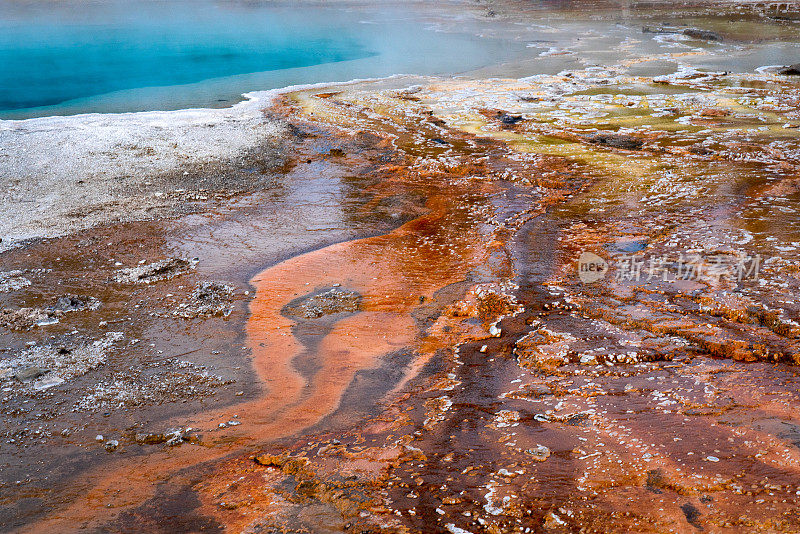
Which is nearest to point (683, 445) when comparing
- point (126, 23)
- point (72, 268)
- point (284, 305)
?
point (284, 305)

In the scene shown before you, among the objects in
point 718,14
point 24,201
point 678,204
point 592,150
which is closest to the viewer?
point 678,204

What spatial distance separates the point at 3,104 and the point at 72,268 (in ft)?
31.0

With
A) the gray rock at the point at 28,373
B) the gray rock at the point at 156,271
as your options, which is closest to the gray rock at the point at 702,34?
the gray rock at the point at 156,271

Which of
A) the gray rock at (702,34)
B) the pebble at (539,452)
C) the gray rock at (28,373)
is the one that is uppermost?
the gray rock at (702,34)

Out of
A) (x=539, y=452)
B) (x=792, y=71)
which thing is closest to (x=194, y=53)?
(x=792, y=71)

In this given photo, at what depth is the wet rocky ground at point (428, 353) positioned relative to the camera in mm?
2402

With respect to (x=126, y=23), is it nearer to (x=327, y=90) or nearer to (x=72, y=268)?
(x=327, y=90)

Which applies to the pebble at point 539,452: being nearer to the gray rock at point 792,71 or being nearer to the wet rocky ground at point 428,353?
the wet rocky ground at point 428,353

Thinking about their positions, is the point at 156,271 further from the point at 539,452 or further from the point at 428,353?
the point at 539,452

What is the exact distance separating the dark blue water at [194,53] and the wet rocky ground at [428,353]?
736cm

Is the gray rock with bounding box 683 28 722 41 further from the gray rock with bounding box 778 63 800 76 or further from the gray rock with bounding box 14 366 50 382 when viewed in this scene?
the gray rock with bounding box 14 366 50 382

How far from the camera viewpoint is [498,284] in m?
4.31

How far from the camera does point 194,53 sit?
745 inches

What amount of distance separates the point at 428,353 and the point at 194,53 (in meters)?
18.7
